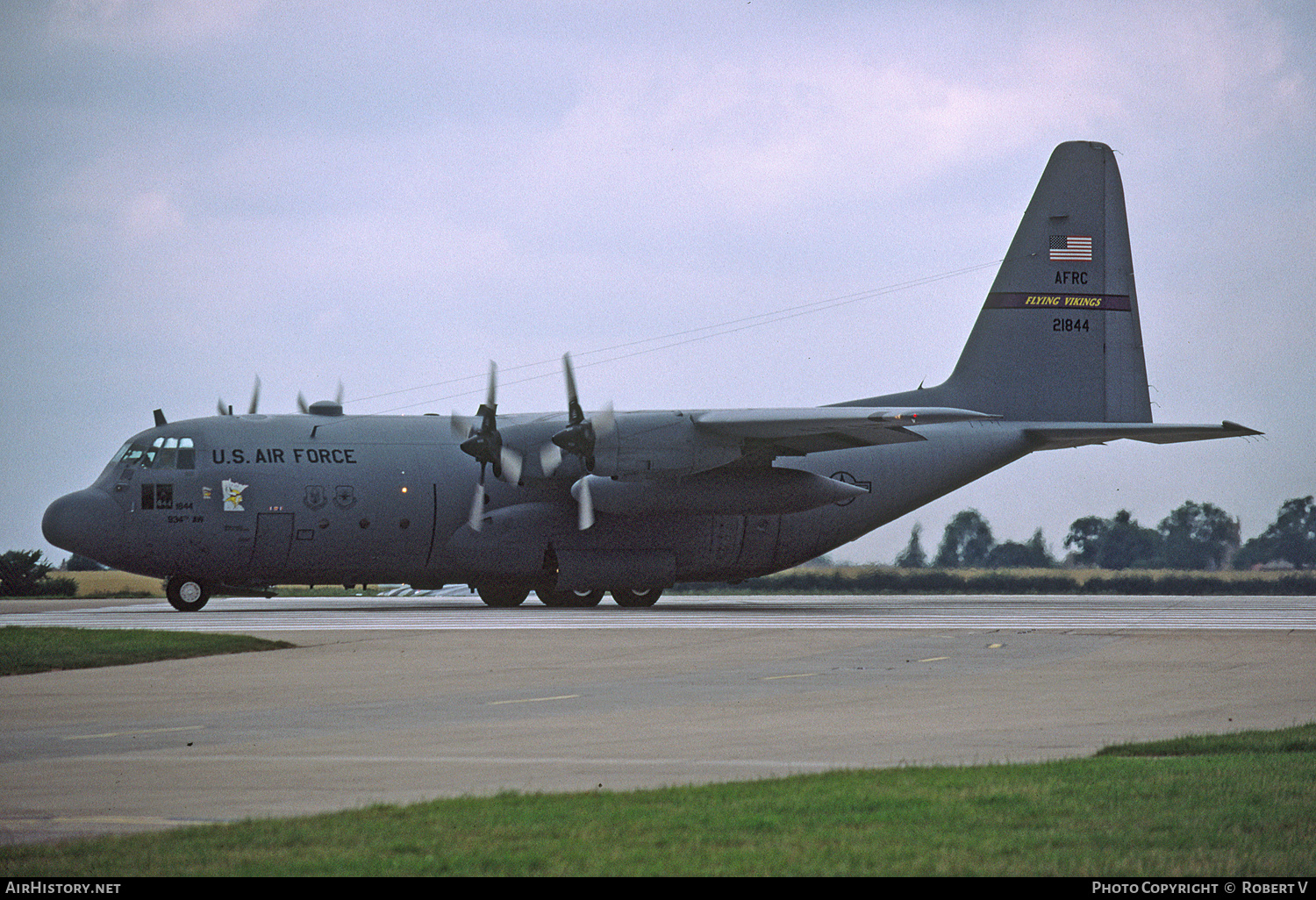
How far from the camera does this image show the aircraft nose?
1185 inches

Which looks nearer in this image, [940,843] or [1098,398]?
[940,843]

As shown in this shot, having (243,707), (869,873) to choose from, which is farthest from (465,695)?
(869,873)

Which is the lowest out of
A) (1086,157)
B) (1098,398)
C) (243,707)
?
(243,707)

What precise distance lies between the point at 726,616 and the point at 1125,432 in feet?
38.6

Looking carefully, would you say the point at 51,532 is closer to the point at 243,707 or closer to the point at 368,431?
the point at 368,431

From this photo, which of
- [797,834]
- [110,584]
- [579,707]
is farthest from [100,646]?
[110,584]

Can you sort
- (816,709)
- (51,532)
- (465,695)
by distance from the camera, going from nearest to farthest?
(816,709), (465,695), (51,532)

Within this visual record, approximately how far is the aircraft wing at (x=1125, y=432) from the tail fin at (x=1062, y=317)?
189 cm

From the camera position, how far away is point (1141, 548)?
1918 inches

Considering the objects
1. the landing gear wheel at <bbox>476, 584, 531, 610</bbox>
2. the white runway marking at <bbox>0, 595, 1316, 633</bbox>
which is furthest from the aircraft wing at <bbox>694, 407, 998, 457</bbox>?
the landing gear wheel at <bbox>476, 584, 531, 610</bbox>

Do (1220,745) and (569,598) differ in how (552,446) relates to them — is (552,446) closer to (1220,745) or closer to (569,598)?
(569,598)

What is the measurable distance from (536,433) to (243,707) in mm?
18885

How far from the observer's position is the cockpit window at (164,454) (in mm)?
30672

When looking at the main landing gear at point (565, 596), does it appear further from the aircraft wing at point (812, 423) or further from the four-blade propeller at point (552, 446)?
the aircraft wing at point (812, 423)
